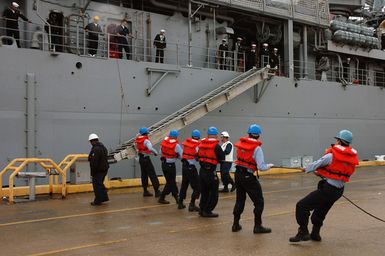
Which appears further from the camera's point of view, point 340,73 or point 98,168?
point 340,73

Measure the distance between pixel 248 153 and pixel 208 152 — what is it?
1573 millimetres

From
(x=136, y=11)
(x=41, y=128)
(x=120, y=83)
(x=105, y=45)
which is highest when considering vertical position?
(x=136, y=11)

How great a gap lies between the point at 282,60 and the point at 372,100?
5.34m

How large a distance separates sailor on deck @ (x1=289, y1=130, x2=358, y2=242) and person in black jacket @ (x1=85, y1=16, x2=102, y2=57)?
8875 millimetres

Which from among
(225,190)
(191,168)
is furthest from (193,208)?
(225,190)

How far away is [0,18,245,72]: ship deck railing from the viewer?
12.7 m

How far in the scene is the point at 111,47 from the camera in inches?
565

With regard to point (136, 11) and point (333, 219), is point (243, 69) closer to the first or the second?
point (136, 11)

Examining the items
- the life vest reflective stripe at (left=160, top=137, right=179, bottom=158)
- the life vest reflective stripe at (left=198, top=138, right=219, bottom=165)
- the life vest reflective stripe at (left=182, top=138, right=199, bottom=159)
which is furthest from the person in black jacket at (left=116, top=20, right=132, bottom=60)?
the life vest reflective stripe at (left=198, top=138, right=219, bottom=165)

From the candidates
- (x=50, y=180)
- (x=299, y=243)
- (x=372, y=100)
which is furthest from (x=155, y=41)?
(x=372, y=100)

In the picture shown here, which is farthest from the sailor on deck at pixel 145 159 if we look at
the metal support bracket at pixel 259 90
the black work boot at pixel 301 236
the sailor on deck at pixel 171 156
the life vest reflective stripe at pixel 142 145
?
the metal support bracket at pixel 259 90

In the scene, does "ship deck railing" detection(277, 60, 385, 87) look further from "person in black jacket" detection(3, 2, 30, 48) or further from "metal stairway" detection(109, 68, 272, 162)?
"person in black jacket" detection(3, 2, 30, 48)

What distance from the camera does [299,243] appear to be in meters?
6.22

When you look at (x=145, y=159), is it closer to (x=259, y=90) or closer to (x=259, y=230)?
(x=259, y=230)
